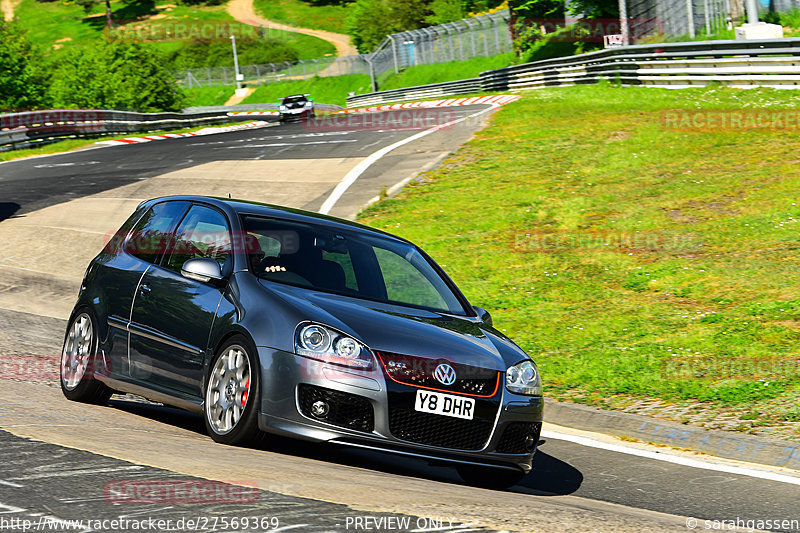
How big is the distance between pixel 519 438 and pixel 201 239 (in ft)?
8.67

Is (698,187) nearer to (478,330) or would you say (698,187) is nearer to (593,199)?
(593,199)

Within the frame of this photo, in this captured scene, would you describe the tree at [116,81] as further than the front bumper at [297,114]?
Yes

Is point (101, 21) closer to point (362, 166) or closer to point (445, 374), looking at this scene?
point (362, 166)

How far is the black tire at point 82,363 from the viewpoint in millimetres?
7586

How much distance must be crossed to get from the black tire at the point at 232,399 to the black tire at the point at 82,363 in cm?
160

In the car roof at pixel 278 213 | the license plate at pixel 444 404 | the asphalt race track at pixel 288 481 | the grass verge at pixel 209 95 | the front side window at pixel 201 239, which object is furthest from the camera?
the grass verge at pixel 209 95

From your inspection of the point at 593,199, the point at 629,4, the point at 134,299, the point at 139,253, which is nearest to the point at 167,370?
the point at 134,299

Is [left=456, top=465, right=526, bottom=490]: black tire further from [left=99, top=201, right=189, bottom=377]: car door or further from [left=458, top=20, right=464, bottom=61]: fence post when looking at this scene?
[left=458, top=20, right=464, bottom=61]: fence post

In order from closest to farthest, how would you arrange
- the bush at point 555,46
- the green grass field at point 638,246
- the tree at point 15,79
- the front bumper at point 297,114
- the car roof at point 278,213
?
1. the car roof at point 278,213
2. the green grass field at point 638,246
3. the bush at point 555,46
4. the front bumper at point 297,114
5. the tree at point 15,79

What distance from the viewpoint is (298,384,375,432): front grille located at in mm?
5812

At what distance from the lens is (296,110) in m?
51.8

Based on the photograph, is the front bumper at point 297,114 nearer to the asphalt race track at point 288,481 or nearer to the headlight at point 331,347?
the asphalt race track at point 288,481

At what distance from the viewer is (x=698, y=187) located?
16734 millimetres

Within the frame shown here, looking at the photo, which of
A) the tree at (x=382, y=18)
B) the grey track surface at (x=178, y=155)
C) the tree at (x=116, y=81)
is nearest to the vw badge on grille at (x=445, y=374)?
the grey track surface at (x=178, y=155)
